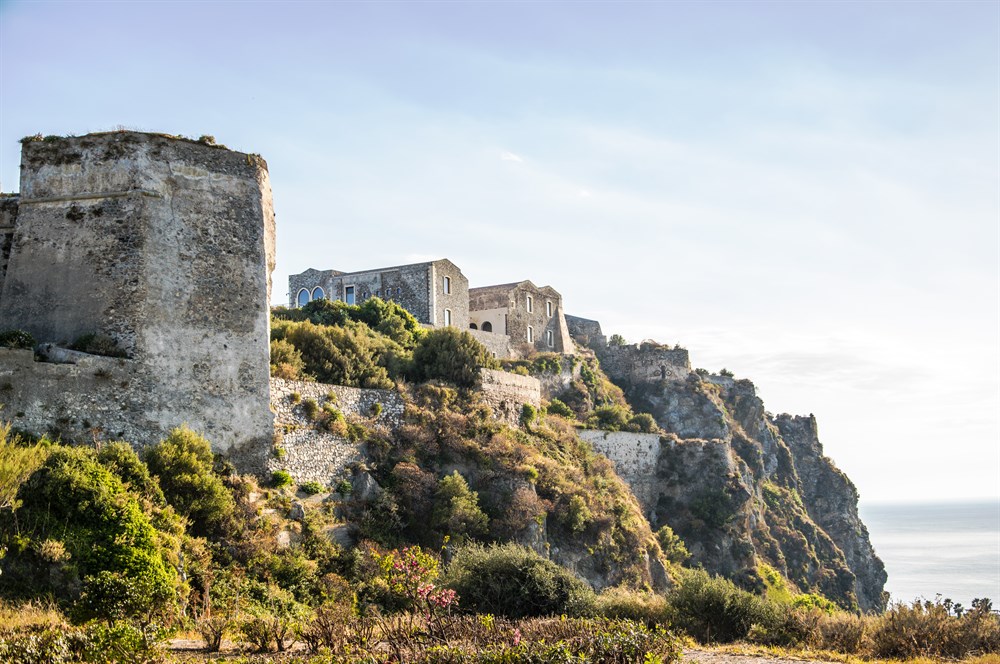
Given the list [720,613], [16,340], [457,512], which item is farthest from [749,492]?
[16,340]

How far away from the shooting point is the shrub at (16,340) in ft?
61.0

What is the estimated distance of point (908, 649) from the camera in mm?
15859

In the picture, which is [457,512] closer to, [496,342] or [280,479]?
[280,479]

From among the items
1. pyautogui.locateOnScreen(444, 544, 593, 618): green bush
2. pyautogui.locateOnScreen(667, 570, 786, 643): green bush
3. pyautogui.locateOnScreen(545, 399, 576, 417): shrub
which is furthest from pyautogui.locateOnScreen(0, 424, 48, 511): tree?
pyautogui.locateOnScreen(545, 399, 576, 417): shrub

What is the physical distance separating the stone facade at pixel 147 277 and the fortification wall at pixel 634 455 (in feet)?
71.3

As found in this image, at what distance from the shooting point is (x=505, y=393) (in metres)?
34.0

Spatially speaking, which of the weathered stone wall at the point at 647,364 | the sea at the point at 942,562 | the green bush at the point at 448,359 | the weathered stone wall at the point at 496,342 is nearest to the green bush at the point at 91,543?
the green bush at the point at 448,359

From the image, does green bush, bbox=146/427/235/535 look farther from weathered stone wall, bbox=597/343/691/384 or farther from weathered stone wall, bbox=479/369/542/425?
weathered stone wall, bbox=597/343/691/384

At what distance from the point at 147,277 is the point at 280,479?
5732 millimetres

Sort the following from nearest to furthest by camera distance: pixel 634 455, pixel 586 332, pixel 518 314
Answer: pixel 634 455
pixel 518 314
pixel 586 332

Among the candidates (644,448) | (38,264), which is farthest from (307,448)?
(644,448)

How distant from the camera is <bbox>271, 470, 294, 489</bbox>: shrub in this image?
2239cm

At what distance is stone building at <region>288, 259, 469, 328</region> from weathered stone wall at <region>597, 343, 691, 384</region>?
41.9 feet

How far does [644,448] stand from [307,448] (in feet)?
75.8
